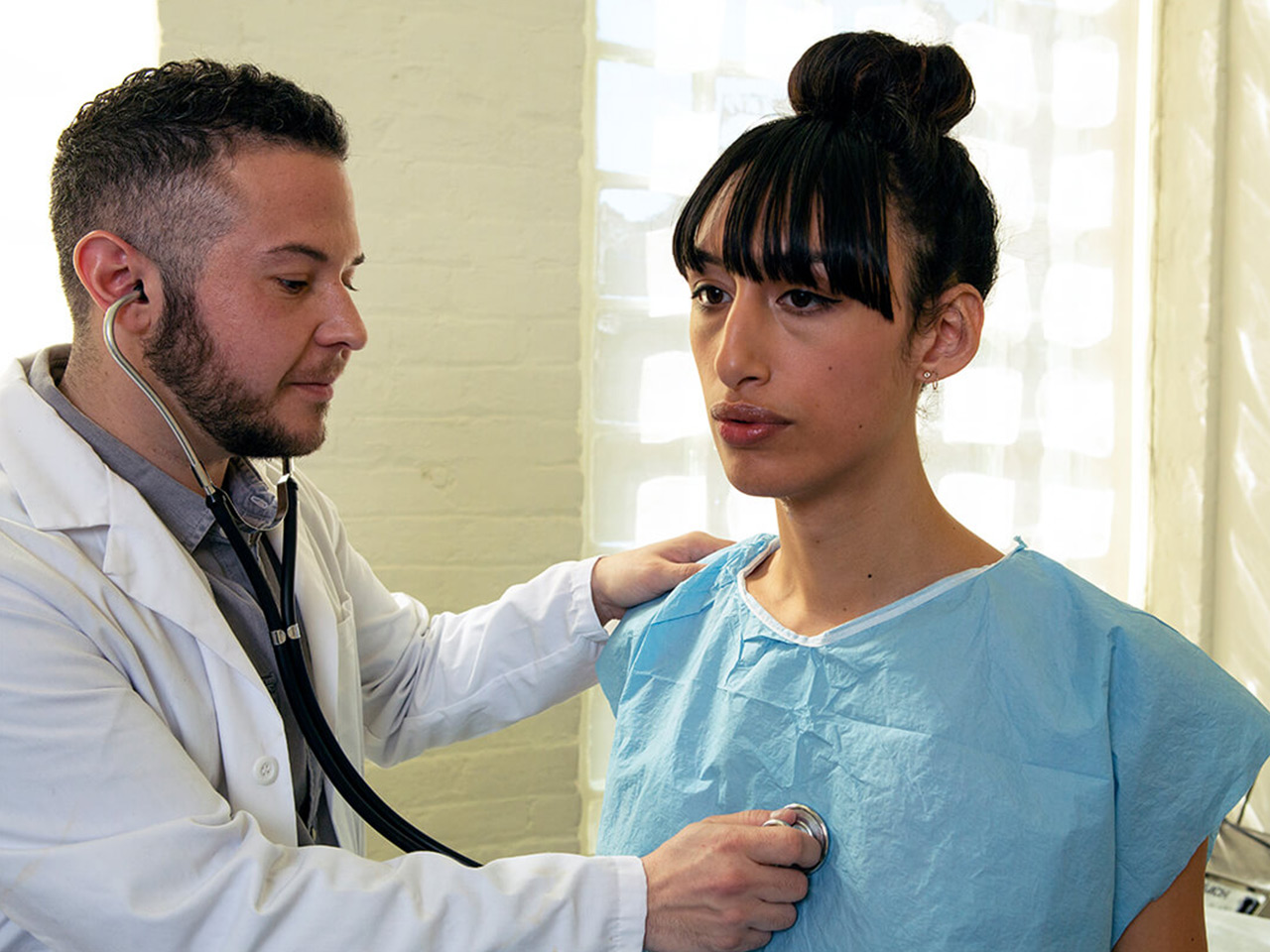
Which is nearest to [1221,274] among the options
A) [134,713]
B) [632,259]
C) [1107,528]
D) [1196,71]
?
[1196,71]

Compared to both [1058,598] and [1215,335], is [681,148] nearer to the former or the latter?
[1215,335]

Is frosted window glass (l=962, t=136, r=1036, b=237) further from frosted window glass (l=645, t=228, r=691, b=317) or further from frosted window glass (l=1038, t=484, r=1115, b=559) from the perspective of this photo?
frosted window glass (l=645, t=228, r=691, b=317)

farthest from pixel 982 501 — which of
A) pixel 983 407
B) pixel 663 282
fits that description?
pixel 663 282

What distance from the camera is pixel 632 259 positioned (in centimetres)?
226

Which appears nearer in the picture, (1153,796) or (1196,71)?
(1153,796)

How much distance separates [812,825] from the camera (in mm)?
967

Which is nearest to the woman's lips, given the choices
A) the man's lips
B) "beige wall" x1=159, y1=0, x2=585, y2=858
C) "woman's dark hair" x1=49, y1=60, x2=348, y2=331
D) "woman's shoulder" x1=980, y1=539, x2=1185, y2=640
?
"woman's shoulder" x1=980, y1=539, x2=1185, y2=640

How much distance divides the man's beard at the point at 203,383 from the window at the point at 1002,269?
3.39 feet

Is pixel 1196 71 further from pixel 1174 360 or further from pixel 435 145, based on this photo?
pixel 435 145

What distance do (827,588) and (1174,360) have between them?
1797mm

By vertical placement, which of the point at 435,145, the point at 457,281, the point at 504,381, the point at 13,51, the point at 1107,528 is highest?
the point at 13,51

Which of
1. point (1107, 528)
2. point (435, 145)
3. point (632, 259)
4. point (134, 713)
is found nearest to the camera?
point (134, 713)

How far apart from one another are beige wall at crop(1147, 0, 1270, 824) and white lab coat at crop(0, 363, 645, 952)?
6.18 ft

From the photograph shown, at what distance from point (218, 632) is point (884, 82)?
0.84 m
